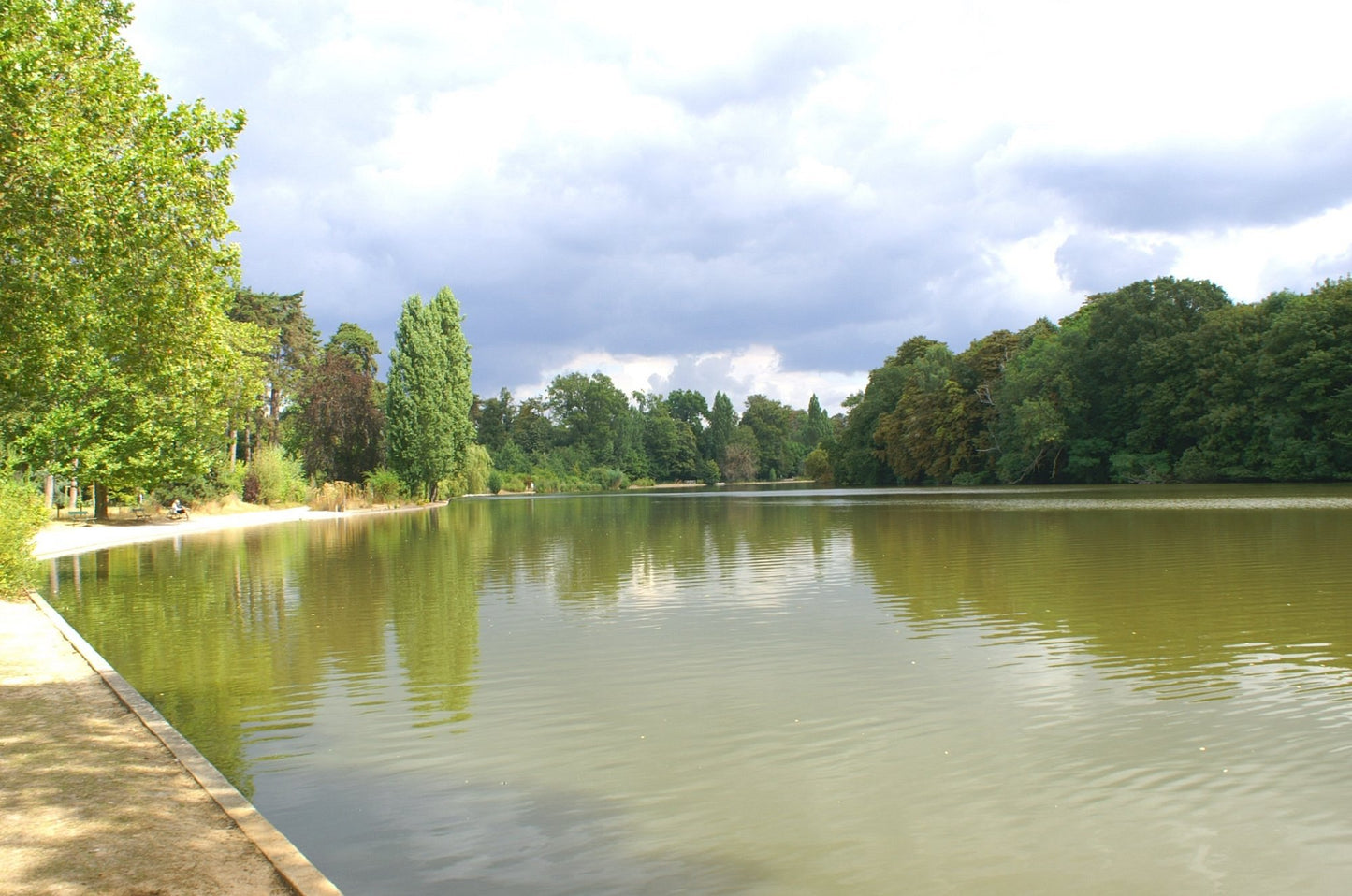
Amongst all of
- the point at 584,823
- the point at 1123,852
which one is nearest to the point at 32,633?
the point at 584,823

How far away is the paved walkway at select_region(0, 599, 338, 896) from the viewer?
13.0 feet

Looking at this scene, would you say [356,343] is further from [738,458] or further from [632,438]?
[738,458]

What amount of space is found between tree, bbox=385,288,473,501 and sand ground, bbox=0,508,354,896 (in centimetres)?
4539

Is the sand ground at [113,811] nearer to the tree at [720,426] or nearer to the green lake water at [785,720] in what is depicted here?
the green lake water at [785,720]

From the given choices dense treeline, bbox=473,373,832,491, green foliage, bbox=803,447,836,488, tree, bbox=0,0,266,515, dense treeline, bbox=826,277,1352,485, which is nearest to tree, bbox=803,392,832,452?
dense treeline, bbox=473,373,832,491

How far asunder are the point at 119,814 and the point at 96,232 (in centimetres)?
1385

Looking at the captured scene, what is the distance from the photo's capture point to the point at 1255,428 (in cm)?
5362

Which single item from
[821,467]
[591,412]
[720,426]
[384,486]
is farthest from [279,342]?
[720,426]

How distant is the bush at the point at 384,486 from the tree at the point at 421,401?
126 centimetres

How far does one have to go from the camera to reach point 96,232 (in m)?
15.6

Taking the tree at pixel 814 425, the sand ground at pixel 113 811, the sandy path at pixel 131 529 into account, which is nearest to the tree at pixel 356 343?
the sandy path at pixel 131 529

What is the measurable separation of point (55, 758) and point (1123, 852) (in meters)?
6.02

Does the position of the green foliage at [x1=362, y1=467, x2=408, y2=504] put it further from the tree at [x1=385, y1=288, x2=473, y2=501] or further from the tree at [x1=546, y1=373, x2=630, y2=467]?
the tree at [x1=546, y1=373, x2=630, y2=467]

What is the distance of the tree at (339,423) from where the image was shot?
5294 cm
